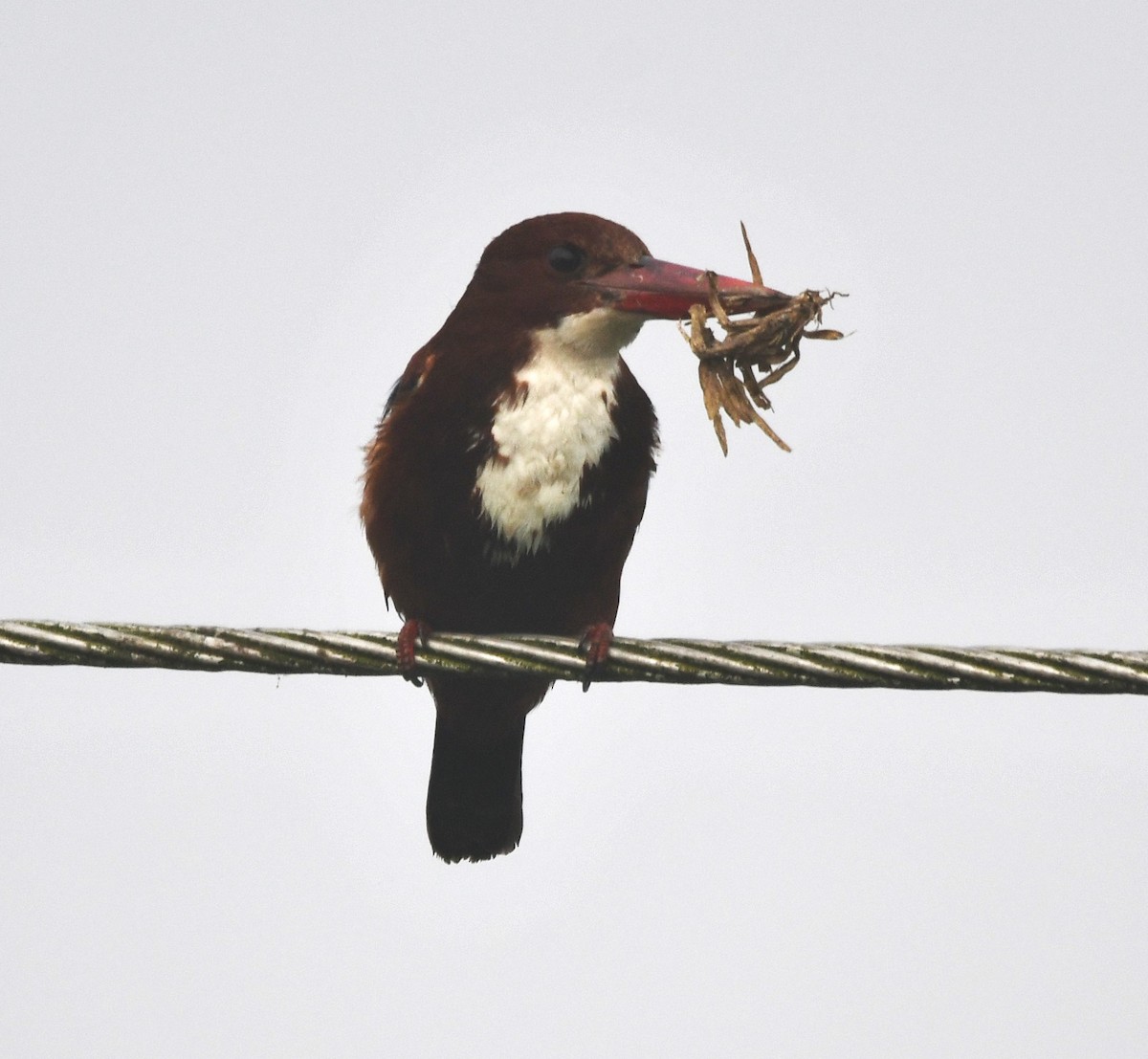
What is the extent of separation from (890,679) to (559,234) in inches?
63.2

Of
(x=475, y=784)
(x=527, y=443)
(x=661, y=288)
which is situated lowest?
(x=475, y=784)

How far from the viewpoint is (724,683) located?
3.17 m

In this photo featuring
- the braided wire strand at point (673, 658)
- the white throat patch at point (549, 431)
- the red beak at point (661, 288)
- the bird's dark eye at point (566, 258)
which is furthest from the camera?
the bird's dark eye at point (566, 258)

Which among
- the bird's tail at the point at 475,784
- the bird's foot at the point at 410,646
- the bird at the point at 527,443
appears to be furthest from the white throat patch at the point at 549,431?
the bird's tail at the point at 475,784

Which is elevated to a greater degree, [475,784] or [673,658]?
[475,784]

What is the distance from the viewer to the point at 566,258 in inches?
165

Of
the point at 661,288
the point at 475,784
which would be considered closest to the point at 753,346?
the point at 661,288

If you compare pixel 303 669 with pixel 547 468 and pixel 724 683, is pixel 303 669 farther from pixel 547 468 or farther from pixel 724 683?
pixel 547 468

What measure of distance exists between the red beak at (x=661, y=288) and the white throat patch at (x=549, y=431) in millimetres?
56

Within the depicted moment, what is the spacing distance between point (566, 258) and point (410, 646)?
1.08 meters

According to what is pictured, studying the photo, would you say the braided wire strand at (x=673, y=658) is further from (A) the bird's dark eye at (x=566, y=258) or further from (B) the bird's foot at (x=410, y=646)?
(A) the bird's dark eye at (x=566, y=258)

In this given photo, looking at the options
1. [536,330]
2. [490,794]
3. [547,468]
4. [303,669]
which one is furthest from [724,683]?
[490,794]

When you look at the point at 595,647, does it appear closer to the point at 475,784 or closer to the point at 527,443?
the point at 527,443

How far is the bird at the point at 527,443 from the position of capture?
4023 mm
